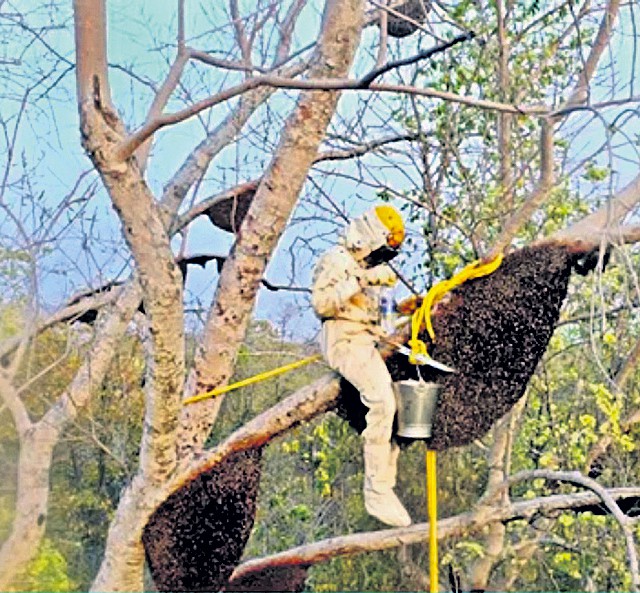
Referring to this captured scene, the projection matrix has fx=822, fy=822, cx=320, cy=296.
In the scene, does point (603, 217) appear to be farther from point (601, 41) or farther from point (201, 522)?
point (201, 522)

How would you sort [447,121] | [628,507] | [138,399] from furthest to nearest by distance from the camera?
[138,399]
[447,121]
[628,507]

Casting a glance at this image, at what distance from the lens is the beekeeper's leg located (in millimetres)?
1601

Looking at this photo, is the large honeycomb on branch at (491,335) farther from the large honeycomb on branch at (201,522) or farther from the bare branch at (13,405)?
the bare branch at (13,405)

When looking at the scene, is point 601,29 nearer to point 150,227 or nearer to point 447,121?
point 447,121

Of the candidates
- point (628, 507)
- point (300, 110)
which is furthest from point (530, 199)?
point (628, 507)

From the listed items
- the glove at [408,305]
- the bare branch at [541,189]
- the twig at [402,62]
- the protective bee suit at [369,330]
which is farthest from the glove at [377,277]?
the twig at [402,62]

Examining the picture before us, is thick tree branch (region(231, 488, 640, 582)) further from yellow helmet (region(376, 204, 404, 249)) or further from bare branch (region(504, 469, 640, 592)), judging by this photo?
yellow helmet (region(376, 204, 404, 249))

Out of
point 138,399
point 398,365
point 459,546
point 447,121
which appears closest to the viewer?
point 398,365

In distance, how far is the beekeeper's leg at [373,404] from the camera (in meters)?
1.60

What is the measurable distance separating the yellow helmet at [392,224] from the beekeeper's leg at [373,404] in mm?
190

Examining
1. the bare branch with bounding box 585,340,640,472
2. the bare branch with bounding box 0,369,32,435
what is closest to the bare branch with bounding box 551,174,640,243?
the bare branch with bounding box 585,340,640,472

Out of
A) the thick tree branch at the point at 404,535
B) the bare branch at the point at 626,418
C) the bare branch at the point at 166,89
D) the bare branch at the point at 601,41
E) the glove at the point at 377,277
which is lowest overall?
the thick tree branch at the point at 404,535

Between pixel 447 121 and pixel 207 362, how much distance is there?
113 centimetres

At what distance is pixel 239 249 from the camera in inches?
72.1
